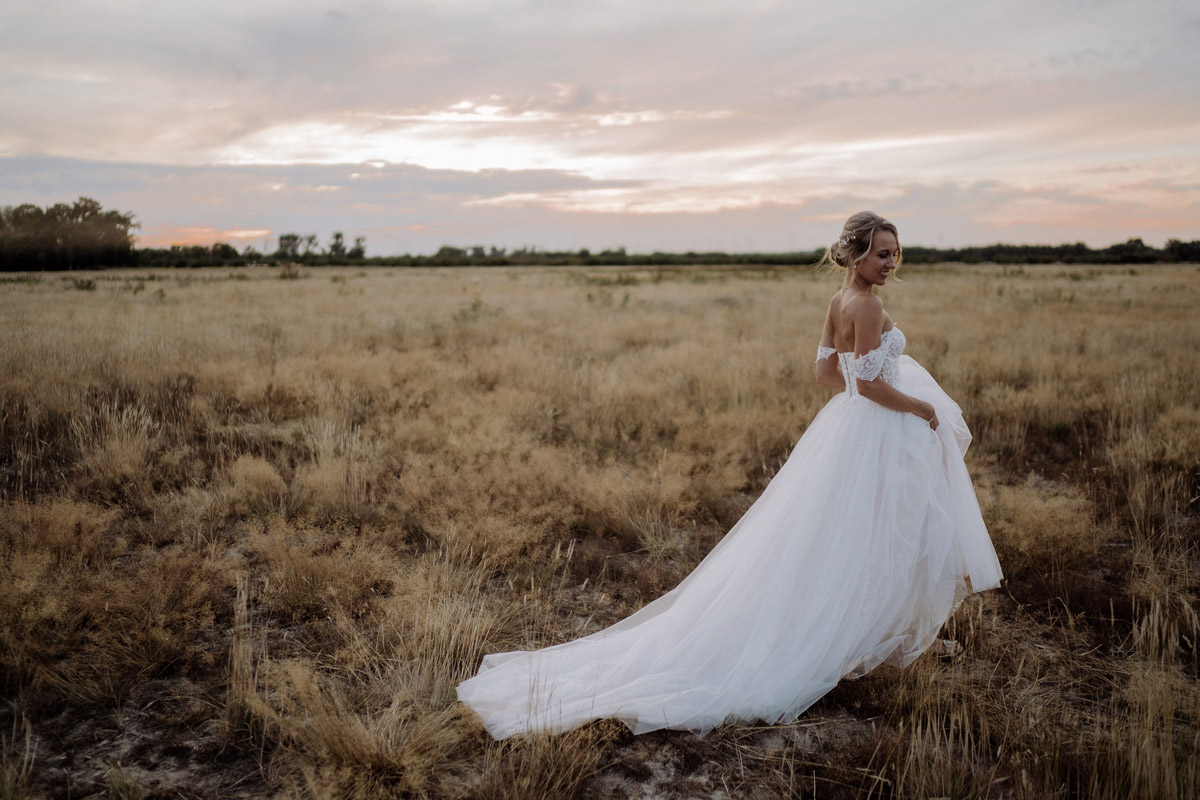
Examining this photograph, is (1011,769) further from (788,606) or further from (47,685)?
(47,685)

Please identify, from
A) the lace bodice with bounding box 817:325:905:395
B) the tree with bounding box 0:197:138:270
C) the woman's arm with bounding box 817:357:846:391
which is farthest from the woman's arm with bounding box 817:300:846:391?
the tree with bounding box 0:197:138:270

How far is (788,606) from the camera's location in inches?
122

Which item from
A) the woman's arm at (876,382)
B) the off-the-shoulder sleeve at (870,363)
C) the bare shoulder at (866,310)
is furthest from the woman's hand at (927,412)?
the bare shoulder at (866,310)

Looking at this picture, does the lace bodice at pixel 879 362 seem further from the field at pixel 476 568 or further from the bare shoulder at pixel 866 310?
the field at pixel 476 568

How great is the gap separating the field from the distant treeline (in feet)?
13.0

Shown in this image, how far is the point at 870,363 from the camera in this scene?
10.3 feet

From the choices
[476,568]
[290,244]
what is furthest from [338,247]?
[476,568]

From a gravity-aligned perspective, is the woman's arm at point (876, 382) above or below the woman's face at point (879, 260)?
below

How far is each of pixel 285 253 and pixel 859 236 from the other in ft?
233

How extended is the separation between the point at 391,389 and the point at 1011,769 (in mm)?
7693

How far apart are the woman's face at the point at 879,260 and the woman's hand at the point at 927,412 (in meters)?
0.66

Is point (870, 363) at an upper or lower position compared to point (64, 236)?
lower

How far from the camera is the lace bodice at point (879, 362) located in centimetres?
313

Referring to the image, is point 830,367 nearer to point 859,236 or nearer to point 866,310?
point 866,310
